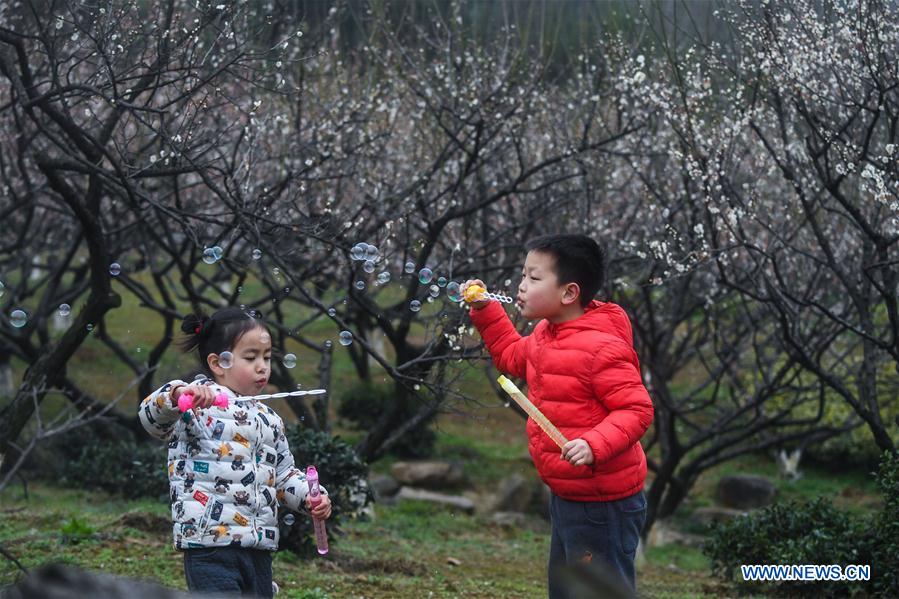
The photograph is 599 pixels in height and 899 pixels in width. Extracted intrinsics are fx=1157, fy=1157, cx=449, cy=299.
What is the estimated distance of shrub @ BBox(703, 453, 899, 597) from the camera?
6.62 m

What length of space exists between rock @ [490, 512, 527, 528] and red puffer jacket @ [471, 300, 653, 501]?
27.9ft

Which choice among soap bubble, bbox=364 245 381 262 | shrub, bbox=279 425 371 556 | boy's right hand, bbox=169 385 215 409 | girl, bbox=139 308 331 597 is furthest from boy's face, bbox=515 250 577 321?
shrub, bbox=279 425 371 556

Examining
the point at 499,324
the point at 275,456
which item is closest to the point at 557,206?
the point at 499,324

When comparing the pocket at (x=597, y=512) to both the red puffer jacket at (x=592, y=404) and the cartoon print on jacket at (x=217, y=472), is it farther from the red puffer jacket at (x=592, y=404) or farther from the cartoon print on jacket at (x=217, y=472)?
the cartoon print on jacket at (x=217, y=472)

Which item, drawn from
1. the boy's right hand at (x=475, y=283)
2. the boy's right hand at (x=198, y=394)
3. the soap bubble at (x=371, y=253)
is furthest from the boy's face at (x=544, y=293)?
the soap bubble at (x=371, y=253)

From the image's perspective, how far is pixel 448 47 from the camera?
425 inches

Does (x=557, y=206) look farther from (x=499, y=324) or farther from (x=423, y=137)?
(x=499, y=324)

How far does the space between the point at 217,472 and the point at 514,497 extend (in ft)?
Result: 34.4

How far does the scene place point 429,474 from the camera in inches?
578

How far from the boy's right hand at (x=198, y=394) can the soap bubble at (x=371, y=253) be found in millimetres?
2068

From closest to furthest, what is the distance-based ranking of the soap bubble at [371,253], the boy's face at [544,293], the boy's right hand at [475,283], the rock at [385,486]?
the boy's face at [544,293] < the boy's right hand at [475,283] < the soap bubble at [371,253] < the rock at [385,486]

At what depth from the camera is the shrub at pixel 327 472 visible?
24.2 feet

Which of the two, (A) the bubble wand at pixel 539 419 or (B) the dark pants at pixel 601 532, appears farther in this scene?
(B) the dark pants at pixel 601 532

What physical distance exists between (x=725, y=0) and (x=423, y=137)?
3.57 metres
